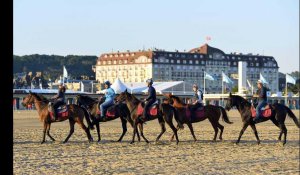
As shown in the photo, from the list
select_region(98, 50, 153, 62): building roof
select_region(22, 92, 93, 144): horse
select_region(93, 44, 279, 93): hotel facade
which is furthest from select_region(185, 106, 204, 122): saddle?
select_region(98, 50, 153, 62): building roof

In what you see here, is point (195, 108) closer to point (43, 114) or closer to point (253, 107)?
point (253, 107)

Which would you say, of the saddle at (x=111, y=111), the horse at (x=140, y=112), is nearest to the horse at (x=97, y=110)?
the saddle at (x=111, y=111)

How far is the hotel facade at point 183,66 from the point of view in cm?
14062

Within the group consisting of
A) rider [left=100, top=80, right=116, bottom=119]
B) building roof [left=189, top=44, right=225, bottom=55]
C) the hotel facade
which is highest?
building roof [left=189, top=44, right=225, bottom=55]

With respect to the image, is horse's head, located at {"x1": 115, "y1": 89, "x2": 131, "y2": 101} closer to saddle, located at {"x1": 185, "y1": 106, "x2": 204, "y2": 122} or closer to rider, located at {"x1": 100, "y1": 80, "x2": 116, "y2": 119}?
rider, located at {"x1": 100, "y1": 80, "x2": 116, "y2": 119}

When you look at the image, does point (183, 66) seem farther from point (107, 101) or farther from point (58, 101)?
point (58, 101)

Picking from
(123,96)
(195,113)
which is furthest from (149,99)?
(195,113)

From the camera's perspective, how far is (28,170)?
26.2 ft

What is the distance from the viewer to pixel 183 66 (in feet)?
476

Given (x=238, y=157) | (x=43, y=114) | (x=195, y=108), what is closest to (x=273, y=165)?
(x=238, y=157)

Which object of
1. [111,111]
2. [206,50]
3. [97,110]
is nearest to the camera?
[111,111]

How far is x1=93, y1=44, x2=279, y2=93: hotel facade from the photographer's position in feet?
461

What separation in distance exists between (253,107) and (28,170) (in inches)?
304

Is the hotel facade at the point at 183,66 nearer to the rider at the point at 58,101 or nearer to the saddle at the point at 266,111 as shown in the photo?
the rider at the point at 58,101
